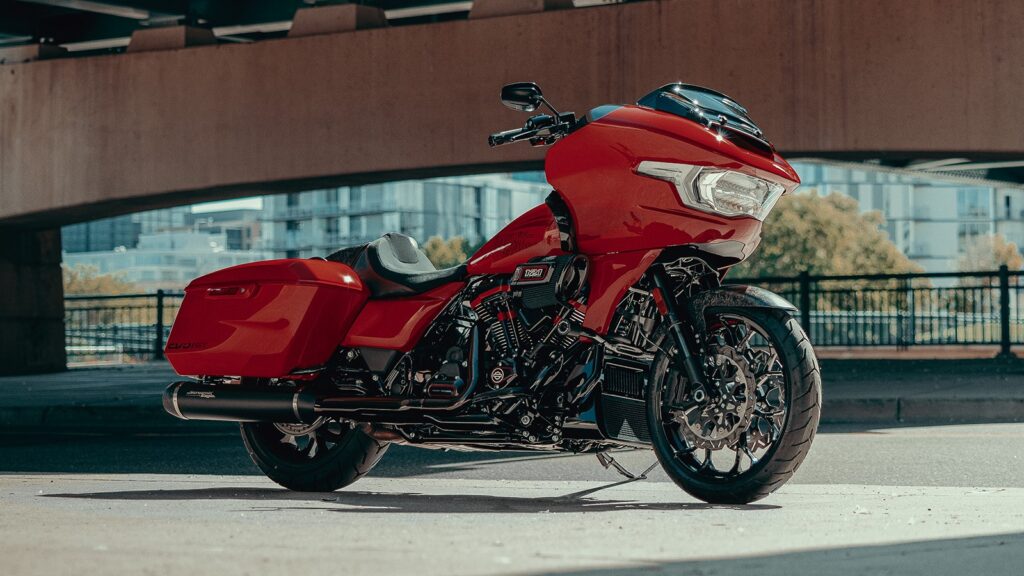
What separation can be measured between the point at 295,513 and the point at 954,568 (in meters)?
2.62

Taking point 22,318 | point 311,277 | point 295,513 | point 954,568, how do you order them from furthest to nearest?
point 22,318
point 311,277
point 295,513
point 954,568

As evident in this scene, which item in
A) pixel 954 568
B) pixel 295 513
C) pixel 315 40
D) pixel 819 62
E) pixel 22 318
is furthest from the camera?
pixel 22 318

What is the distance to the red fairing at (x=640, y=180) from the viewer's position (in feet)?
18.6

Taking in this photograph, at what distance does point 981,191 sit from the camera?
141 m

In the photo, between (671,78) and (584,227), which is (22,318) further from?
(584,227)

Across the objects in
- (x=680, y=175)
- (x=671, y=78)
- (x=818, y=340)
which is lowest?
(x=818, y=340)

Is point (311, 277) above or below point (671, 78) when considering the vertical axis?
below

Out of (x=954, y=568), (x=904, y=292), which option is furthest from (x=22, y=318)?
(x=954, y=568)

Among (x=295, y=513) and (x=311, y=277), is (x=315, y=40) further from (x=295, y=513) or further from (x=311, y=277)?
(x=295, y=513)

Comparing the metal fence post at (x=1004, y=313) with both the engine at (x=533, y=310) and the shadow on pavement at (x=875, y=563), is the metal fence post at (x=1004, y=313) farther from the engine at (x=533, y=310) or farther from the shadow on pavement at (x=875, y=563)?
the shadow on pavement at (x=875, y=563)

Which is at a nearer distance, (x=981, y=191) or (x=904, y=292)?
(x=904, y=292)

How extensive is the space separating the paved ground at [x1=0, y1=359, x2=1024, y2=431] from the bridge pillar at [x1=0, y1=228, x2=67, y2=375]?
148 cm

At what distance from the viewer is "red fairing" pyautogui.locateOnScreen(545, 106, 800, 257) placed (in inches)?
224

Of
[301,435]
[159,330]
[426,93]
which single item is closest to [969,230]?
[159,330]
